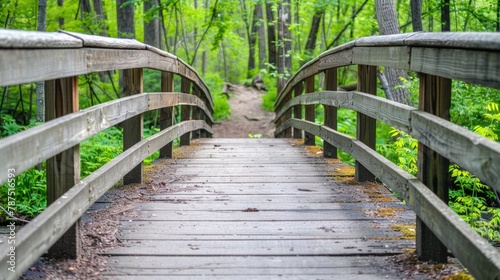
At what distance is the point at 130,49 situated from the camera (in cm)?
430

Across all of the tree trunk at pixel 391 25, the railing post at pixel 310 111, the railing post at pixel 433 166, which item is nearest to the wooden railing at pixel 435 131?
the railing post at pixel 433 166

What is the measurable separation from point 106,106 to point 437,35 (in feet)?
6.71

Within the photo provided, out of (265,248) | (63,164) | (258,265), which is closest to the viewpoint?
(63,164)

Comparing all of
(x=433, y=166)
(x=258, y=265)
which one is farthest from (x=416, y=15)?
(x=258, y=265)

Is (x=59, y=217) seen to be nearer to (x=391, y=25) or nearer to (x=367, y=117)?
(x=367, y=117)

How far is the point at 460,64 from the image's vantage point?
2500 millimetres

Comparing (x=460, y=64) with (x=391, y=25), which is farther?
(x=391, y=25)

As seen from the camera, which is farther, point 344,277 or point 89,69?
point 89,69

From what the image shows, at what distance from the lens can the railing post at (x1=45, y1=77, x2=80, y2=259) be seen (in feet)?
9.62

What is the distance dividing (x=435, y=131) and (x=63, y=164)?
1.91 metres

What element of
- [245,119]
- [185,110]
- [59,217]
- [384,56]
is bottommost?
[245,119]

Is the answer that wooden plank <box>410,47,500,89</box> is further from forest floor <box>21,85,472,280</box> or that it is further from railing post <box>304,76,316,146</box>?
railing post <box>304,76,316,146</box>

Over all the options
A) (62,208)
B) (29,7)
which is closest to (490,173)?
(62,208)

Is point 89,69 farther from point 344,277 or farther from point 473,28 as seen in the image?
point 473,28
